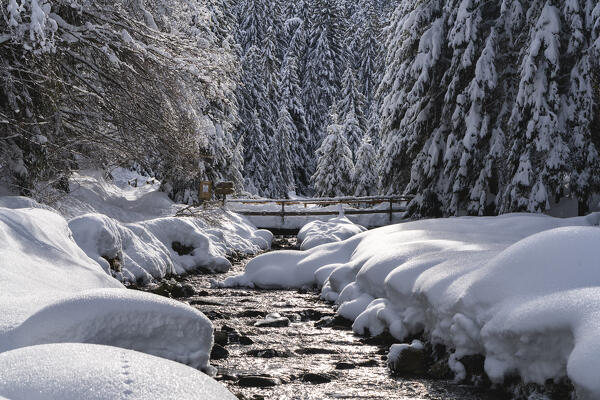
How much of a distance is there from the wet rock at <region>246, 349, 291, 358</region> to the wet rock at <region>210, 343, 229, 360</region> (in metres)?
0.28

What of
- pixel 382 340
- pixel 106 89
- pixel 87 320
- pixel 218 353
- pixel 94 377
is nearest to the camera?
pixel 94 377

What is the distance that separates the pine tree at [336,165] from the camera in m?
33.7

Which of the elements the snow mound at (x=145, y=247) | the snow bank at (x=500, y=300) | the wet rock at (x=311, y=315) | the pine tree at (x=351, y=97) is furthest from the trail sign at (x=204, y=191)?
the pine tree at (x=351, y=97)

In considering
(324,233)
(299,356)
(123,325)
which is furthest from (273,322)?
(324,233)

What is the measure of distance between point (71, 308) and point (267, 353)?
3024mm

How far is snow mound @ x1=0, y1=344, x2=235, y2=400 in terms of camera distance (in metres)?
2.47

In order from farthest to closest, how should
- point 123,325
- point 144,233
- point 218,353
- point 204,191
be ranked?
point 204,191, point 144,233, point 218,353, point 123,325

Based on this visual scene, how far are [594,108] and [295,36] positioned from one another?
36.5 metres

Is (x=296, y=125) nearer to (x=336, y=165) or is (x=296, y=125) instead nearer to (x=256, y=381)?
(x=336, y=165)

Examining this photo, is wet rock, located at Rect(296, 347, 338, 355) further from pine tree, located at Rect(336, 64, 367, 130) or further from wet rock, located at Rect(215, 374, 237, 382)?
pine tree, located at Rect(336, 64, 367, 130)

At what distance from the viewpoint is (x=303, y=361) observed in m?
6.68

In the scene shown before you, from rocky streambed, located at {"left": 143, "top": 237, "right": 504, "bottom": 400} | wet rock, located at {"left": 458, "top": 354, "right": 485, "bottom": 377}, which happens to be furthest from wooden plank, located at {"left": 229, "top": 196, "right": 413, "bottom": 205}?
wet rock, located at {"left": 458, "top": 354, "right": 485, "bottom": 377}

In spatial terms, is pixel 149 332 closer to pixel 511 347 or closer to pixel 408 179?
pixel 511 347

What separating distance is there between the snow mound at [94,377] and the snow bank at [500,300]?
2.79 metres
